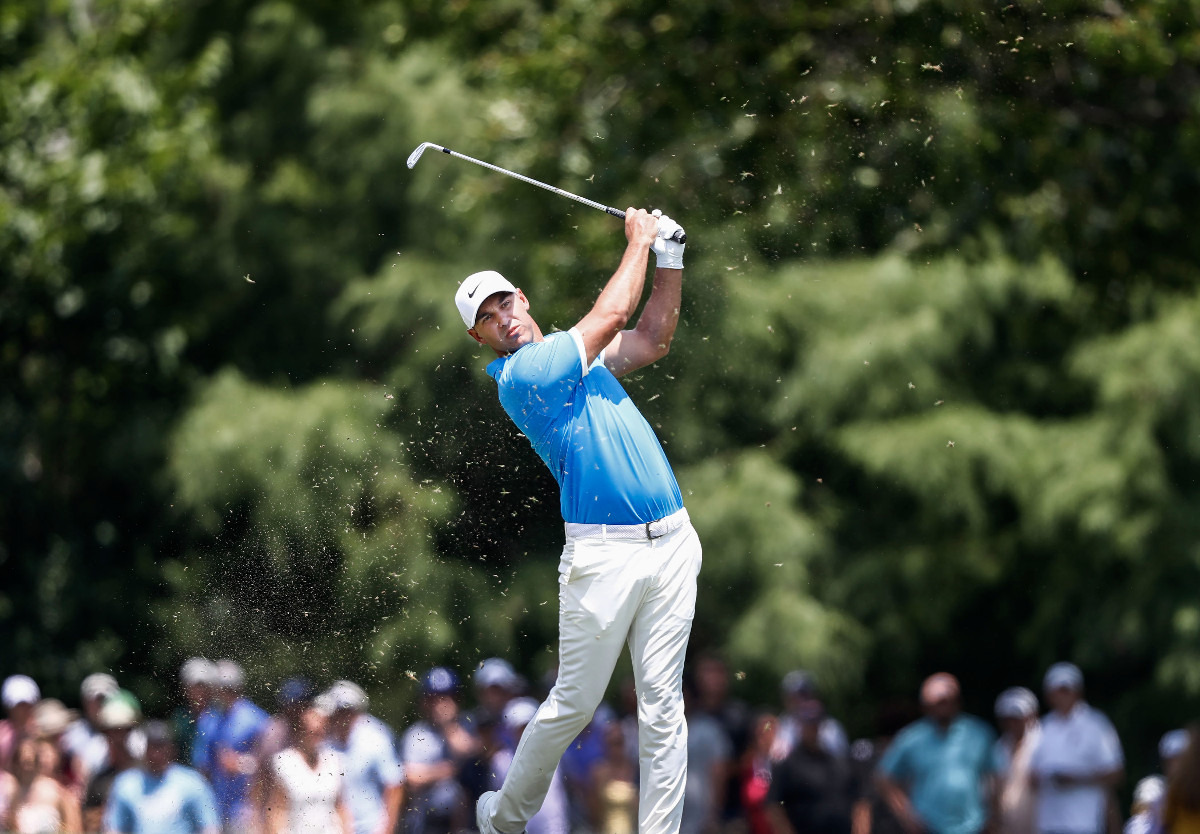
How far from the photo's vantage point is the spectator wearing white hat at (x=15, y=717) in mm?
9828

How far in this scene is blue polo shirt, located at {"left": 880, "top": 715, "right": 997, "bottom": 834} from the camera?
9.20 m

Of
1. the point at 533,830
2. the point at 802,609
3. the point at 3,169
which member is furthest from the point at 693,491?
the point at 3,169

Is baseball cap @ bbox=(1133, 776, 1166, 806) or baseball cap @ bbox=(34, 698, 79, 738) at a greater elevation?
baseball cap @ bbox=(1133, 776, 1166, 806)

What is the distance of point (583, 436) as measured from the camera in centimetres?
586

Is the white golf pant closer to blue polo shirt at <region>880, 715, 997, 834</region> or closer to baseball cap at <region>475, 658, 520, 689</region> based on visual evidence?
baseball cap at <region>475, 658, 520, 689</region>

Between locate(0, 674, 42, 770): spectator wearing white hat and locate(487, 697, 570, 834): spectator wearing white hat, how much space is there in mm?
3334

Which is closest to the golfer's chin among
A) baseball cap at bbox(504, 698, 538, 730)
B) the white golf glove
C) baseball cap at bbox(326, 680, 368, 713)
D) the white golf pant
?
the white golf glove

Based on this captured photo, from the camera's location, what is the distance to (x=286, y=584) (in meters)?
10.6

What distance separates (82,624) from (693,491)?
23.8 ft

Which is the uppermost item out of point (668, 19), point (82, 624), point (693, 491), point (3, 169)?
point (668, 19)

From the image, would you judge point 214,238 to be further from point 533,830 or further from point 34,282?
point 533,830

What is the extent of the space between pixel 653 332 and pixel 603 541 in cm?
105

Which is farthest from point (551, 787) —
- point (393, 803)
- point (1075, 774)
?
point (1075, 774)

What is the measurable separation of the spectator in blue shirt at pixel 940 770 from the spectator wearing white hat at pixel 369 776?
3086 mm
